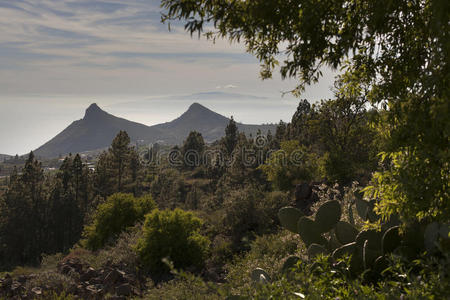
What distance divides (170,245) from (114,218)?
615 cm

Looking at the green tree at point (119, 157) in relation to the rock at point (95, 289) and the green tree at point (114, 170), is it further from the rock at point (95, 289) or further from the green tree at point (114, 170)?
the rock at point (95, 289)

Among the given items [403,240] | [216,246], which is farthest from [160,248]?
[403,240]

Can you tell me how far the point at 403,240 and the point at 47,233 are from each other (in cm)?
4580

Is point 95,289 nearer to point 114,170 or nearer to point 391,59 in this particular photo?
point 391,59

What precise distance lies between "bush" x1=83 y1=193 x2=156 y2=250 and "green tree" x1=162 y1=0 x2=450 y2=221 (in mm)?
13361

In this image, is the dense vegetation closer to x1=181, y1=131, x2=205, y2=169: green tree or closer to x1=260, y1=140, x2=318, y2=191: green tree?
x1=260, y1=140, x2=318, y2=191: green tree

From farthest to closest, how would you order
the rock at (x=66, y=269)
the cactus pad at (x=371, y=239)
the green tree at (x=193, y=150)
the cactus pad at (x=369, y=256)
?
the green tree at (x=193, y=150), the rock at (x=66, y=269), the cactus pad at (x=371, y=239), the cactus pad at (x=369, y=256)

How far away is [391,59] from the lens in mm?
4035

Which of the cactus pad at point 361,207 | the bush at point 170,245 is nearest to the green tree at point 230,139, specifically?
the bush at point 170,245

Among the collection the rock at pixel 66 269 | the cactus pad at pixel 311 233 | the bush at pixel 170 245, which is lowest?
the rock at pixel 66 269

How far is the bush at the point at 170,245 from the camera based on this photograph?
1106 centimetres

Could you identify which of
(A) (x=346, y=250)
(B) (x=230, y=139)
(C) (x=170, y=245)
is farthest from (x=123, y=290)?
(B) (x=230, y=139)

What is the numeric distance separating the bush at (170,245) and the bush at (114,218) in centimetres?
493

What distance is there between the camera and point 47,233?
4300 centimetres
